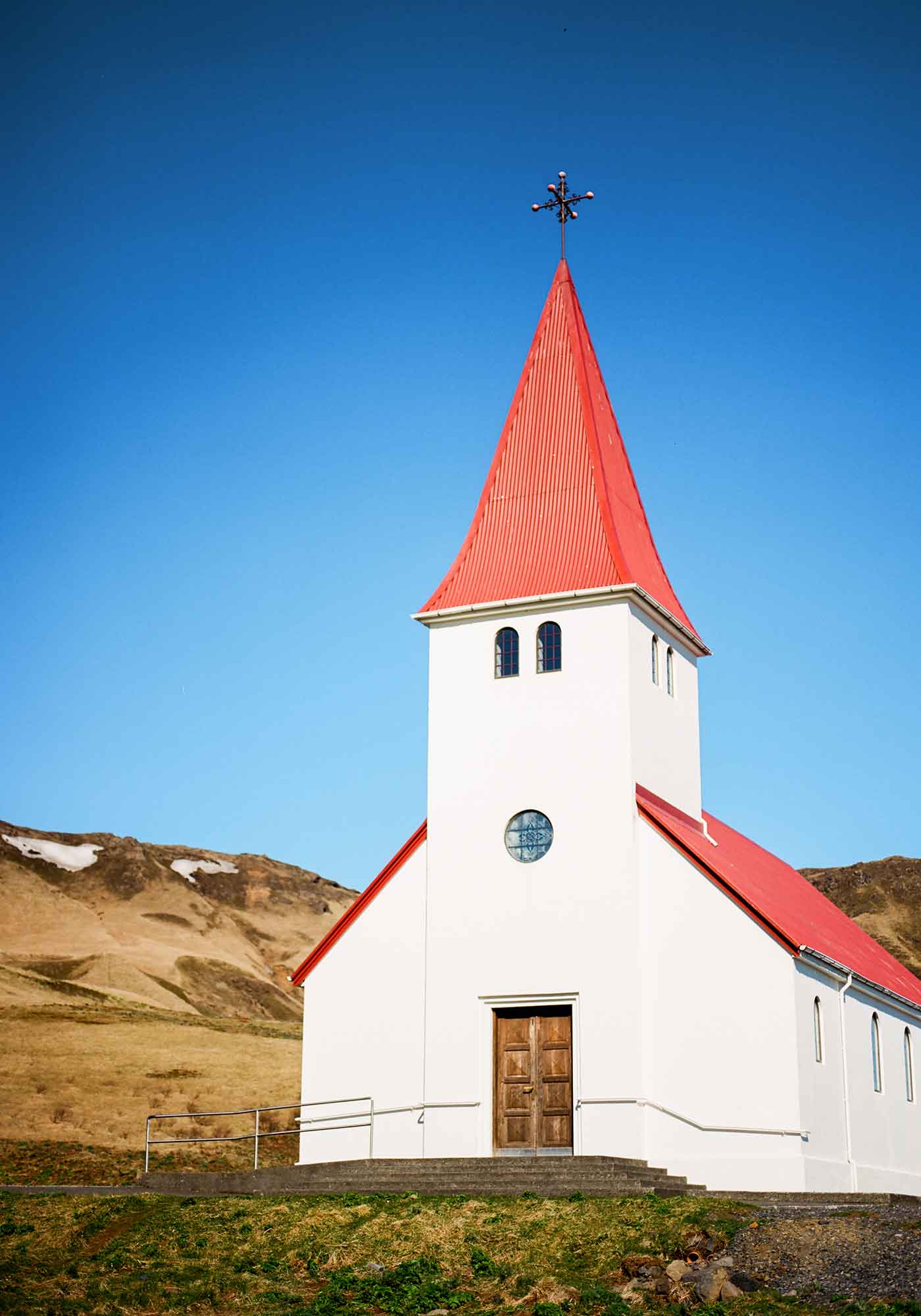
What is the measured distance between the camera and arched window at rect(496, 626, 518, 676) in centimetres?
2789

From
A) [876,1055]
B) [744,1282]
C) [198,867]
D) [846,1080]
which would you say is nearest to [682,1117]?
[846,1080]

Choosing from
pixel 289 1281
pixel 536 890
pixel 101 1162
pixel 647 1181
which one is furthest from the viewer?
Result: pixel 101 1162

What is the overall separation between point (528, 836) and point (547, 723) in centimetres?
211

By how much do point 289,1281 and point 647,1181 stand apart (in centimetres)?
625

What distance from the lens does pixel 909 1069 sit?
31781mm

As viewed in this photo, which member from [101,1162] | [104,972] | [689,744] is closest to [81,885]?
[104,972]

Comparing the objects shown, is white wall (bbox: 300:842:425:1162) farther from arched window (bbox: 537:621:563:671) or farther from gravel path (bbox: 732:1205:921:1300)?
gravel path (bbox: 732:1205:921:1300)

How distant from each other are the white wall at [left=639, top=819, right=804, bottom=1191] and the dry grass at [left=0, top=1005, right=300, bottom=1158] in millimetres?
17240

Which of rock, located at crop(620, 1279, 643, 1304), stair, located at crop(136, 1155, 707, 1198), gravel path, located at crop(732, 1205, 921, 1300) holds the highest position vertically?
stair, located at crop(136, 1155, 707, 1198)

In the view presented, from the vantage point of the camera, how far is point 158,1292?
17.0 m

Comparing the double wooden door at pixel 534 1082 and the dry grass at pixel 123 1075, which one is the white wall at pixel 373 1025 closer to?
the double wooden door at pixel 534 1082

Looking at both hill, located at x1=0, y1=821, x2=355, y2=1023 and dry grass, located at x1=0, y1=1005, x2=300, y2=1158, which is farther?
hill, located at x1=0, y1=821, x2=355, y2=1023

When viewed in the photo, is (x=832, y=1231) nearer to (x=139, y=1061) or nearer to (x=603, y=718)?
(x=603, y=718)

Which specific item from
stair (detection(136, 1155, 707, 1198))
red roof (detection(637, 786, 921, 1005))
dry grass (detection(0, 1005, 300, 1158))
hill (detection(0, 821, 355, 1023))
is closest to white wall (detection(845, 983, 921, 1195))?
red roof (detection(637, 786, 921, 1005))
